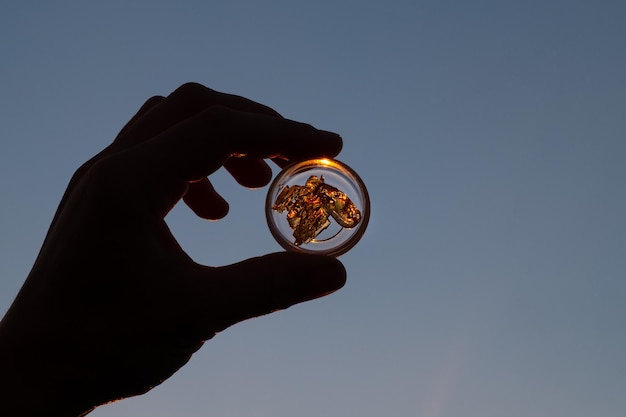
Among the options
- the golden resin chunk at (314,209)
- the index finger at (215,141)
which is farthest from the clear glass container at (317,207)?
the index finger at (215,141)

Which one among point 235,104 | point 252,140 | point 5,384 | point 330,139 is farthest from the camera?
point 235,104

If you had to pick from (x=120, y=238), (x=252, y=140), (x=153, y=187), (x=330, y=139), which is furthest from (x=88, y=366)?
(x=330, y=139)

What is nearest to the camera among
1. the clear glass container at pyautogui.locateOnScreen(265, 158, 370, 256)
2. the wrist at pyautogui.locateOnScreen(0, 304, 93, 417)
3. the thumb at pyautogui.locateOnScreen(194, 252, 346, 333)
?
the wrist at pyautogui.locateOnScreen(0, 304, 93, 417)

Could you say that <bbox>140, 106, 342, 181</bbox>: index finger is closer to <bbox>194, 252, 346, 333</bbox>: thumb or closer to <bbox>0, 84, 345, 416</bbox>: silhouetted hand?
<bbox>0, 84, 345, 416</bbox>: silhouetted hand

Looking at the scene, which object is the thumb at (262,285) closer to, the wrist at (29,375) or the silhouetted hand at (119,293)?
the silhouetted hand at (119,293)

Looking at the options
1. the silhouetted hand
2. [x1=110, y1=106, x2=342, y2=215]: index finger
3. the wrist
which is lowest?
the wrist

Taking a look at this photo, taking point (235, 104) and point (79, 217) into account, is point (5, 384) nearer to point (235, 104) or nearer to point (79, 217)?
point (79, 217)

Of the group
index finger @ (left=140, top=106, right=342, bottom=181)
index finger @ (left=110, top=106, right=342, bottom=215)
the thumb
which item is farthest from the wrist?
index finger @ (left=140, top=106, right=342, bottom=181)
